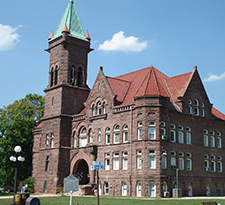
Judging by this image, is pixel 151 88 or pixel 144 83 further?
pixel 144 83

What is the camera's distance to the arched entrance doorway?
4653 centimetres

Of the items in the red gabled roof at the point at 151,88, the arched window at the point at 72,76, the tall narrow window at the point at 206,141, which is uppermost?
the arched window at the point at 72,76

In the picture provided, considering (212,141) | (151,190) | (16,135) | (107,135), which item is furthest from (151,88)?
(16,135)

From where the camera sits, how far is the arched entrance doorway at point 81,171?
46.5 metres

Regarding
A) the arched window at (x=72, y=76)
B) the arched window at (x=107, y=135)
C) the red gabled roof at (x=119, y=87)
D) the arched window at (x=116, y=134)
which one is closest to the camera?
the arched window at (x=116, y=134)

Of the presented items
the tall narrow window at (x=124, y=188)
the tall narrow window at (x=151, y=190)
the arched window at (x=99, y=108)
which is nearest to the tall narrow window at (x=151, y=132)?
the tall narrow window at (x=151, y=190)

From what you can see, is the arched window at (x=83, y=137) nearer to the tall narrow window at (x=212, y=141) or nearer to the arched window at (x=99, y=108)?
the arched window at (x=99, y=108)

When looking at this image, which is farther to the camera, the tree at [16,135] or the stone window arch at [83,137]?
the tree at [16,135]

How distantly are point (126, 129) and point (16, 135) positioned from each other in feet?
78.8

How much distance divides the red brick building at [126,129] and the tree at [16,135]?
4.79m

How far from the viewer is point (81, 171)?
4728 centimetres

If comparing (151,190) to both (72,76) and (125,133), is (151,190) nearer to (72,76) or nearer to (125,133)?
(125,133)

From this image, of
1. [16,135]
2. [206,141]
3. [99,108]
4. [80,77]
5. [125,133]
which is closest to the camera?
[125,133]

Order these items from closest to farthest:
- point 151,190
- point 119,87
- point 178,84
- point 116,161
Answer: point 151,190 → point 116,161 → point 178,84 → point 119,87
